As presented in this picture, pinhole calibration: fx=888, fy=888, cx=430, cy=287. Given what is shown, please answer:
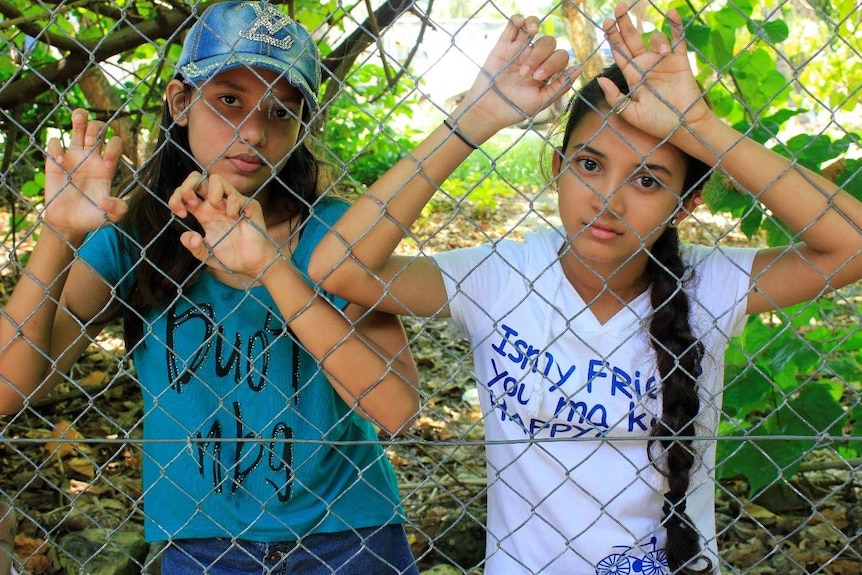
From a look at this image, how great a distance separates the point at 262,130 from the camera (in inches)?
60.8

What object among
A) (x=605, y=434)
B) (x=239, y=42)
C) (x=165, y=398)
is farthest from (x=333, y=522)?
(x=239, y=42)

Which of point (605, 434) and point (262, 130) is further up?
point (262, 130)

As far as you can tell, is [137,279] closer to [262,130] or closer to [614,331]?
[262,130]

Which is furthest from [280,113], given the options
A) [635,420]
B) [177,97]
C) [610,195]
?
[635,420]

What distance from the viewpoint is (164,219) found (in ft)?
5.57

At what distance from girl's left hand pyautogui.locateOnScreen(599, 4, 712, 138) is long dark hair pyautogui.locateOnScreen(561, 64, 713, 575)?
169 millimetres

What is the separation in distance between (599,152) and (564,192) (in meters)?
0.10

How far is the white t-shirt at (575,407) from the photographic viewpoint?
1559mm

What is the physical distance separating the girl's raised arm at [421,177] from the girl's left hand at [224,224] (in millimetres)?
100

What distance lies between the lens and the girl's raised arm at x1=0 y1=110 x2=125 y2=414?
144 centimetres

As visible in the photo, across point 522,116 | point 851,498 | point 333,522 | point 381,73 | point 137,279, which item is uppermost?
point 381,73

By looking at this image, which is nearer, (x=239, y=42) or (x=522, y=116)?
(x=522, y=116)

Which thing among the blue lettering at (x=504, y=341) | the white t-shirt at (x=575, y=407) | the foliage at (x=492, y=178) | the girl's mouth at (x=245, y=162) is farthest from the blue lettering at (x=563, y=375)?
the foliage at (x=492, y=178)

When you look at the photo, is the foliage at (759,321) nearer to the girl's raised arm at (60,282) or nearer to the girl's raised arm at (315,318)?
the girl's raised arm at (315,318)
